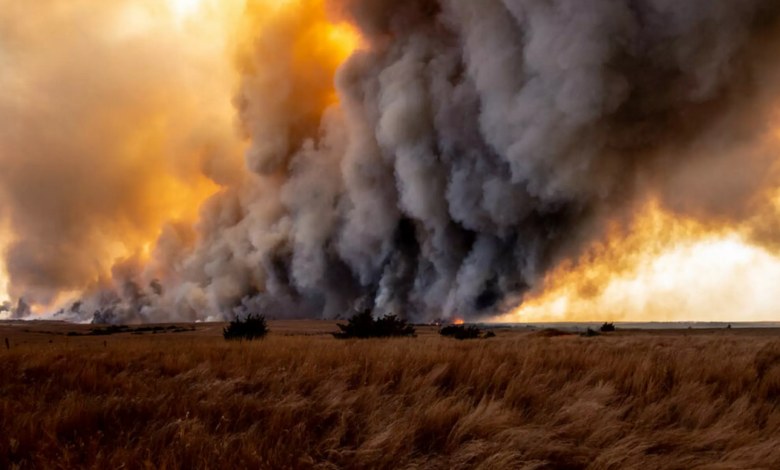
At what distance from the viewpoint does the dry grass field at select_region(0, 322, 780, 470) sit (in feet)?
9.82

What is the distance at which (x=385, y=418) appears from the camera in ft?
12.4

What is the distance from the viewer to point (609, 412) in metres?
4.09

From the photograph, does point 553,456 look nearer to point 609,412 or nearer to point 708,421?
point 609,412

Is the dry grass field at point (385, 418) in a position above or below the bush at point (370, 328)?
above

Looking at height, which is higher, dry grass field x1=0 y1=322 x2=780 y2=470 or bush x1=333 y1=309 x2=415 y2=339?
dry grass field x1=0 y1=322 x2=780 y2=470

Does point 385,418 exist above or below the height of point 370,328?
above

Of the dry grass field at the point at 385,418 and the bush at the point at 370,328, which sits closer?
the dry grass field at the point at 385,418

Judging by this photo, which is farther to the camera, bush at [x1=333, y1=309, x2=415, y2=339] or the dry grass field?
bush at [x1=333, y1=309, x2=415, y2=339]

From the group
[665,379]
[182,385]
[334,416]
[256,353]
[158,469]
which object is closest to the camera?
[158,469]

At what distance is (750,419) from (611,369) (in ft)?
6.99

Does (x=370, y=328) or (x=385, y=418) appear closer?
(x=385, y=418)

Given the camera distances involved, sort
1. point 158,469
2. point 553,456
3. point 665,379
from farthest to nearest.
Result: point 665,379, point 553,456, point 158,469

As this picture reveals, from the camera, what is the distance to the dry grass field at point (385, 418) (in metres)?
2.99

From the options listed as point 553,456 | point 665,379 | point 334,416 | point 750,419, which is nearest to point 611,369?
point 665,379
